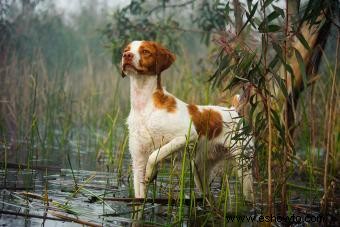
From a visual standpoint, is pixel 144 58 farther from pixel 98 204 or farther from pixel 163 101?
pixel 98 204

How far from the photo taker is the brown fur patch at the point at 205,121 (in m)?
4.22

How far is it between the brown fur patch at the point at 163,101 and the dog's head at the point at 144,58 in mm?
156

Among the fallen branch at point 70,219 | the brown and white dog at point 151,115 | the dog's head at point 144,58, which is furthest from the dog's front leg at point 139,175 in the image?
the fallen branch at point 70,219

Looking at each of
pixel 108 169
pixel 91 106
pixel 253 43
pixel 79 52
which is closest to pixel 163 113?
pixel 253 43

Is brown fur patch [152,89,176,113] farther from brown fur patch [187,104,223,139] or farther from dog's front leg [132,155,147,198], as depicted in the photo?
dog's front leg [132,155,147,198]

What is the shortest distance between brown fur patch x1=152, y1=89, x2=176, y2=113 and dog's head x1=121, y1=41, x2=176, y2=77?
0.16m

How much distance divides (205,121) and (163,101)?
414mm

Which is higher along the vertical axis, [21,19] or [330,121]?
[21,19]

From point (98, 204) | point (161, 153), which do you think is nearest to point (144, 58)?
point (161, 153)

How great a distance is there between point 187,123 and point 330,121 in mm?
1094

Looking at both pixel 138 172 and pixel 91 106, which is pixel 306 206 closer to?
Result: pixel 138 172

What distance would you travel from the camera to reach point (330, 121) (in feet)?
11.0

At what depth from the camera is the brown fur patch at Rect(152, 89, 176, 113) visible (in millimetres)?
4051

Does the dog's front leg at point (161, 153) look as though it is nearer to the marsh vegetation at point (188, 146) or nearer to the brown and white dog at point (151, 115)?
the brown and white dog at point (151, 115)
